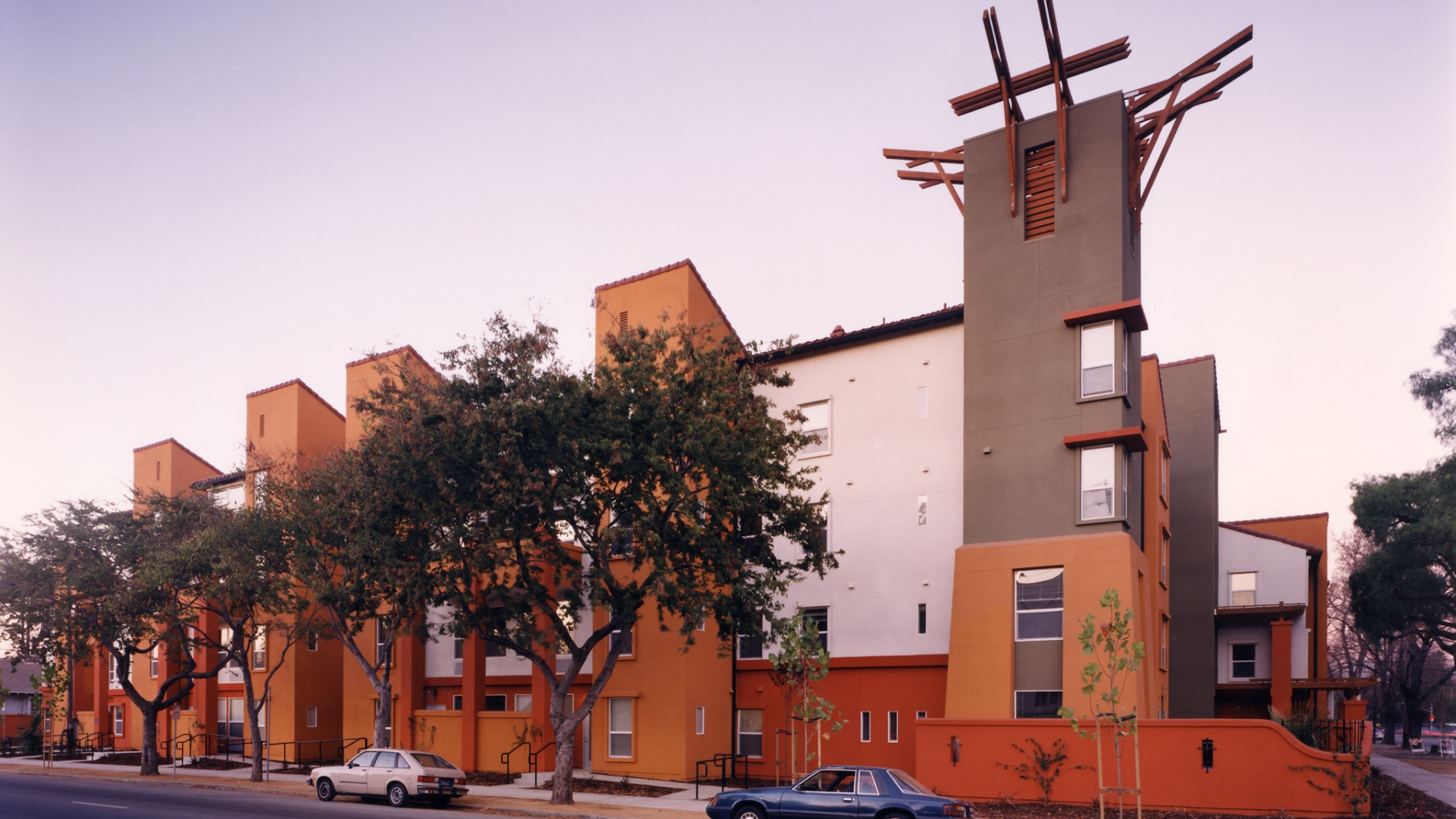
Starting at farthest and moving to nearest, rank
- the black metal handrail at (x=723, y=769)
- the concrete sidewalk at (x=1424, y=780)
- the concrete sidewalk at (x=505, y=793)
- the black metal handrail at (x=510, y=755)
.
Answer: the black metal handrail at (x=510, y=755) → the black metal handrail at (x=723, y=769) → the concrete sidewalk at (x=1424, y=780) → the concrete sidewalk at (x=505, y=793)

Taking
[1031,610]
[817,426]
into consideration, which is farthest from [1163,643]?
[817,426]

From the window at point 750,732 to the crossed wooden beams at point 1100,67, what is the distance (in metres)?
15.3

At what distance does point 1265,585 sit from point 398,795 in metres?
31.6

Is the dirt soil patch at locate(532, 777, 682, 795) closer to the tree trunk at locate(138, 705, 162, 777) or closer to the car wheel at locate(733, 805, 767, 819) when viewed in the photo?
the car wheel at locate(733, 805, 767, 819)

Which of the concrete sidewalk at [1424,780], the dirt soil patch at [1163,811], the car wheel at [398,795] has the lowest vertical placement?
the concrete sidewalk at [1424,780]

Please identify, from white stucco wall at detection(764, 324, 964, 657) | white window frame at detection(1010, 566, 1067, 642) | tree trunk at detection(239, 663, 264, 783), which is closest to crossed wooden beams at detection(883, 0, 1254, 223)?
white stucco wall at detection(764, 324, 964, 657)

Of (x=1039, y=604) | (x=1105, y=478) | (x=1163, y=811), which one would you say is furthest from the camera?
(x=1039, y=604)

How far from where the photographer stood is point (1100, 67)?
2662 centimetres

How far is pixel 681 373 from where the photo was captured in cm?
2333

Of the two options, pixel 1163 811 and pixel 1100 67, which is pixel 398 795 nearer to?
pixel 1163 811

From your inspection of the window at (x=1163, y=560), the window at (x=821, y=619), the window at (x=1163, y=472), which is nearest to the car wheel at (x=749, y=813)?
the window at (x=821, y=619)

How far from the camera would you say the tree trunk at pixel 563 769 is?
75.7 feet

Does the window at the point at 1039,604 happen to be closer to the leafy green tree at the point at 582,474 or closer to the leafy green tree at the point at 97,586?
the leafy green tree at the point at 582,474

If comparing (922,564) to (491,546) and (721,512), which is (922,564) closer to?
(721,512)
